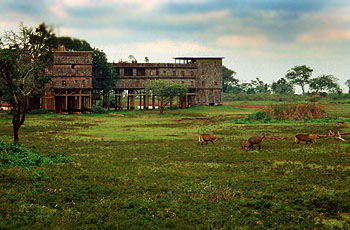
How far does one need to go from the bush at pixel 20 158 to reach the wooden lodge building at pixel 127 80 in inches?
1645

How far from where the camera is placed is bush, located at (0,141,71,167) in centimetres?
1771

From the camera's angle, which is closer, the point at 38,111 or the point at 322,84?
the point at 38,111

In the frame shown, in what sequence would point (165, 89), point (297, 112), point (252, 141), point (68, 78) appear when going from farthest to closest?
point (165, 89) → point (68, 78) → point (297, 112) → point (252, 141)

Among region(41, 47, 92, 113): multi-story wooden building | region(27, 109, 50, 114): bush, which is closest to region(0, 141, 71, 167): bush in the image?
region(27, 109, 50, 114): bush

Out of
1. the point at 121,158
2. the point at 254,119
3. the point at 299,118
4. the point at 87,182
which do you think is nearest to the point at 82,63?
the point at 254,119

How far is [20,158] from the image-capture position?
18531 mm

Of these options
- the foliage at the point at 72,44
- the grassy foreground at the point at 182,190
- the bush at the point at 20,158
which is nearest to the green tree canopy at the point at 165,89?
the foliage at the point at 72,44

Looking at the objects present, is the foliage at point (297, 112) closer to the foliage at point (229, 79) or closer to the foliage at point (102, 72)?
the foliage at point (102, 72)

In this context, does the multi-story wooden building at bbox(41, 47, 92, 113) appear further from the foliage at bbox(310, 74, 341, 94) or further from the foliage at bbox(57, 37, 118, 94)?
the foliage at bbox(310, 74, 341, 94)

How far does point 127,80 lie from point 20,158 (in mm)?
55038

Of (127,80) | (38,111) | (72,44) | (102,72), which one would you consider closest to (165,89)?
(127,80)

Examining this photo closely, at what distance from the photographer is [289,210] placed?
11.6 metres

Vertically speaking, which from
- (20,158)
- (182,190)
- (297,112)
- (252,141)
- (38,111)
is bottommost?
(182,190)

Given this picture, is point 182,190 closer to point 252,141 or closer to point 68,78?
point 252,141
